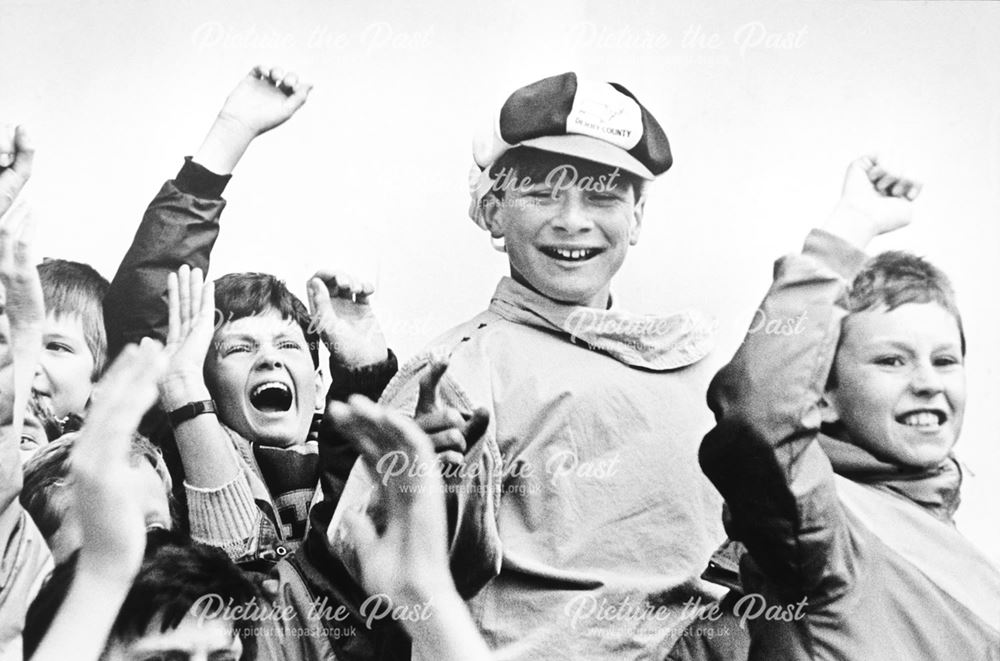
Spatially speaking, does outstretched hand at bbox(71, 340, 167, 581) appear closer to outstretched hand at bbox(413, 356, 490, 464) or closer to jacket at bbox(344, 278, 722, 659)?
jacket at bbox(344, 278, 722, 659)

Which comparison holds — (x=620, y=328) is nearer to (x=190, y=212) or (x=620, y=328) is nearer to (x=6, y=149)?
(x=190, y=212)

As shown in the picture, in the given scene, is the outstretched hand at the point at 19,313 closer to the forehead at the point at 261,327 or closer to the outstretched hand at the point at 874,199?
the forehead at the point at 261,327

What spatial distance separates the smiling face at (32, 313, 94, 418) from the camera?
9.02 ft

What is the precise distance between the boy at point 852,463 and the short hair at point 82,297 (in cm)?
134

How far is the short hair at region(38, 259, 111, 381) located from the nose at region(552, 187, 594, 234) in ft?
3.36

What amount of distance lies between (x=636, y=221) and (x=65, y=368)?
1300 mm

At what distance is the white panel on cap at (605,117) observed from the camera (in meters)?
2.71

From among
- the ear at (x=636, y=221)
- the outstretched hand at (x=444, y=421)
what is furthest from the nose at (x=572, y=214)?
the outstretched hand at (x=444, y=421)

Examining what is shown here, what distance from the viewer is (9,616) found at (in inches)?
103

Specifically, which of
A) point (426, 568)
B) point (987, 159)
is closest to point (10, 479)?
point (426, 568)

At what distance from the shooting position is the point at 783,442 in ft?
A: 8.27

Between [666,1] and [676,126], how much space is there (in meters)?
0.31

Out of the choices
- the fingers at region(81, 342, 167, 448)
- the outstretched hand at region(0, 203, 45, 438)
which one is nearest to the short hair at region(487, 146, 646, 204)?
the fingers at region(81, 342, 167, 448)

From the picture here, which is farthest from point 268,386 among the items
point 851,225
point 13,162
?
point 851,225
